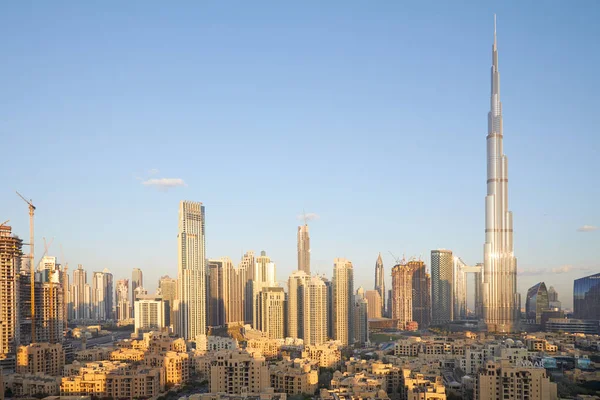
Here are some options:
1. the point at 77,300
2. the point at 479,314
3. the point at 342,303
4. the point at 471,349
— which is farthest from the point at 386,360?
the point at 77,300

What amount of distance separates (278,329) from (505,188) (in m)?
17.0

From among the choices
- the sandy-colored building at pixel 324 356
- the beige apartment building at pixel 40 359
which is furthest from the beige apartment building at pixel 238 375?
the beige apartment building at pixel 40 359

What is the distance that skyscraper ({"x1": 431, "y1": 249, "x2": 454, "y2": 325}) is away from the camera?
1841 inches

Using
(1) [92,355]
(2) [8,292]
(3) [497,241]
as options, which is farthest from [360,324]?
(2) [8,292]

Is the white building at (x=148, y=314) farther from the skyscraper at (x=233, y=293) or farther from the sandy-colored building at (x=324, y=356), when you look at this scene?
the sandy-colored building at (x=324, y=356)

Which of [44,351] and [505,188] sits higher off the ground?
[505,188]

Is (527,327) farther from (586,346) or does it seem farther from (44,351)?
(44,351)

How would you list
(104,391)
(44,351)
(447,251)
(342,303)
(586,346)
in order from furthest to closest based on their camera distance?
(447,251) < (342,303) < (586,346) < (44,351) < (104,391)

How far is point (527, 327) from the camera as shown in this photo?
37.9m

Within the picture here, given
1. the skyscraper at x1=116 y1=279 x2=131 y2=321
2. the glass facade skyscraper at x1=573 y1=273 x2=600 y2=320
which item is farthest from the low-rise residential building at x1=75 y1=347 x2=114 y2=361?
the skyscraper at x1=116 y1=279 x2=131 y2=321

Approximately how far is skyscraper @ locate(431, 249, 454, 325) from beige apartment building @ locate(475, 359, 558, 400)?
33.6m

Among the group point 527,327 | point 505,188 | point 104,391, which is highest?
point 505,188

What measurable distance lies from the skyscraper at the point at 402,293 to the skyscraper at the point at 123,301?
66.8ft

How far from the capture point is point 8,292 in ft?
68.7
